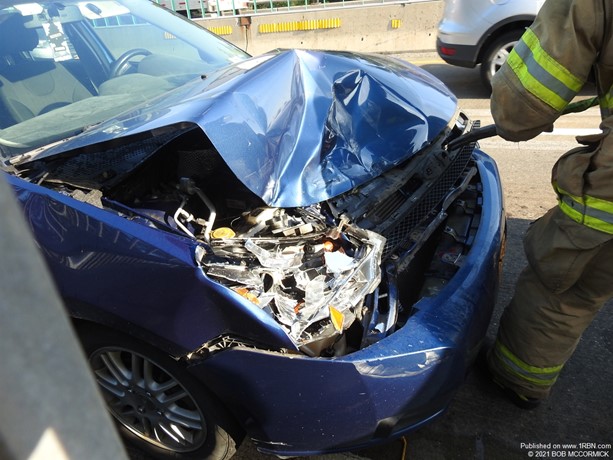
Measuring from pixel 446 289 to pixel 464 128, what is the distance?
1.24 m

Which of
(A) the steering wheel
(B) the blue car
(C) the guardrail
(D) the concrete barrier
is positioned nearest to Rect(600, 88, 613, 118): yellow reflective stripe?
(B) the blue car

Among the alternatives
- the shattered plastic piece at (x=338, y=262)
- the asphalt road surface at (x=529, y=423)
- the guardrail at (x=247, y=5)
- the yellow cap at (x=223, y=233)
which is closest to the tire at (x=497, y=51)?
the guardrail at (x=247, y=5)

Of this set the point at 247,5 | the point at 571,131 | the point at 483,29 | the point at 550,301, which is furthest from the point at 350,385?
the point at 247,5

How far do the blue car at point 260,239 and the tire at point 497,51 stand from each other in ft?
13.2

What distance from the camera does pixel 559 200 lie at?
5.92 feet

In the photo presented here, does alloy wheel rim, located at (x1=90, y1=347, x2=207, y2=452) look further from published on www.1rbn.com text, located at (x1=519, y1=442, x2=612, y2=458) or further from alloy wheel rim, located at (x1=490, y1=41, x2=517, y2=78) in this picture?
alloy wheel rim, located at (x1=490, y1=41, x2=517, y2=78)

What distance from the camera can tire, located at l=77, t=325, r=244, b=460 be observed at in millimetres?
1662

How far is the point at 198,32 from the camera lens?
3197 millimetres

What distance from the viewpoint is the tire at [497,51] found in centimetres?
586

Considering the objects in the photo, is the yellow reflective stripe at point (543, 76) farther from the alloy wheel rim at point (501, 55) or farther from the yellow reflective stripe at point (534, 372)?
the alloy wheel rim at point (501, 55)

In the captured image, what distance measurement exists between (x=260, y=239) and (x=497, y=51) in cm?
548

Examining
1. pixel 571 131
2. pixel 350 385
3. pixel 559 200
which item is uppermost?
pixel 559 200

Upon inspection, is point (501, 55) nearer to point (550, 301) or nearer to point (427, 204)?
point (427, 204)

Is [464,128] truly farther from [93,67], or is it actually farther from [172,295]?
[93,67]
